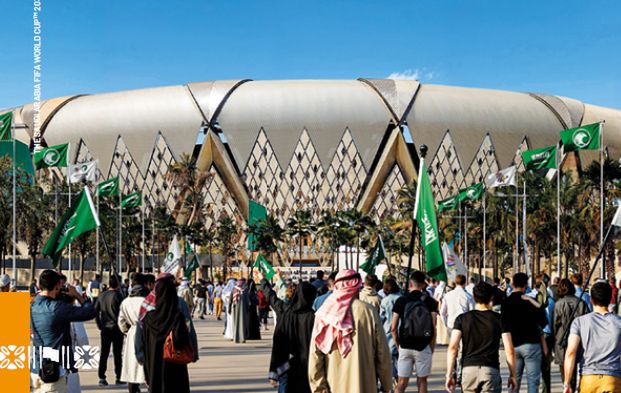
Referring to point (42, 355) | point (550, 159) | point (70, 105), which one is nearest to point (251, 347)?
point (42, 355)

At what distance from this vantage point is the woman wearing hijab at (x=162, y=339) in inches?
297

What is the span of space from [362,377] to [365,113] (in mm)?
94089

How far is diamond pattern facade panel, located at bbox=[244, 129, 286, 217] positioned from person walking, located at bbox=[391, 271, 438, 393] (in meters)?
91.7

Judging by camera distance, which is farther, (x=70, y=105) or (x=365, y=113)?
(x=70, y=105)

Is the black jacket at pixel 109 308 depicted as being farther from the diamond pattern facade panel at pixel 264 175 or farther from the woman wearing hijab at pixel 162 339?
the diamond pattern facade panel at pixel 264 175

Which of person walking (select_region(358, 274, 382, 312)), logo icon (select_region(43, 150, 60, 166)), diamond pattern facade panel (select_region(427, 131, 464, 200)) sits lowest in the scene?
person walking (select_region(358, 274, 382, 312))

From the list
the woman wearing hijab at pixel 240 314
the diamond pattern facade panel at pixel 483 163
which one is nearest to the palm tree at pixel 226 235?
the diamond pattern facade panel at pixel 483 163

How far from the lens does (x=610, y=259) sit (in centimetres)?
6297

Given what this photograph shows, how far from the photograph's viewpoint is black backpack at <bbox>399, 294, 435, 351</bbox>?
A: 9.50 m

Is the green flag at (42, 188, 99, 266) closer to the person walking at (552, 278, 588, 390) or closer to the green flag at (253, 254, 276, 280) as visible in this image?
the person walking at (552, 278, 588, 390)

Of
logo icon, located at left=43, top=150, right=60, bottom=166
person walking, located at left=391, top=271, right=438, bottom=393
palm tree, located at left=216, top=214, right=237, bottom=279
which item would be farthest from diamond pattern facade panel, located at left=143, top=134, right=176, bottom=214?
person walking, located at left=391, top=271, right=438, bottom=393

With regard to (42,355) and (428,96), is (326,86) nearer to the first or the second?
(428,96)

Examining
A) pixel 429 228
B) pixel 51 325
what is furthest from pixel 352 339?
pixel 429 228

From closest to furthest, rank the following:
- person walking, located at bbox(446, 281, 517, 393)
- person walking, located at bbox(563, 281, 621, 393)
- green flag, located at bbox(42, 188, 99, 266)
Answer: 1. person walking, located at bbox(563, 281, 621, 393)
2. person walking, located at bbox(446, 281, 517, 393)
3. green flag, located at bbox(42, 188, 99, 266)
